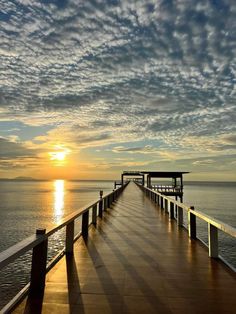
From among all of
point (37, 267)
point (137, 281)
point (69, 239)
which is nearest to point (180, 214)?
point (69, 239)

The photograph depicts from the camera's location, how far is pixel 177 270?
5.26 metres

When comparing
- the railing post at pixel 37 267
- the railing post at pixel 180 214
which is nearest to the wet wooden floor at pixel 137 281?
the railing post at pixel 37 267

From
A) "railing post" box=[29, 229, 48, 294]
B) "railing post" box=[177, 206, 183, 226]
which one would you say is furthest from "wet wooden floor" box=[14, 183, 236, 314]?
"railing post" box=[177, 206, 183, 226]

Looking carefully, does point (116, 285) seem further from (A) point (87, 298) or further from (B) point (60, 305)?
(B) point (60, 305)

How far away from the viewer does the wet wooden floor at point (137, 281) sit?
12.3 feet

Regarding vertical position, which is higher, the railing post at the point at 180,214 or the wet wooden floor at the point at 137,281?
the railing post at the point at 180,214

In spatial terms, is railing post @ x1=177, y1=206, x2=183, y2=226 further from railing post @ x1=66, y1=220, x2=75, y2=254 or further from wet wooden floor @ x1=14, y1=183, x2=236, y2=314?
railing post @ x1=66, y1=220, x2=75, y2=254

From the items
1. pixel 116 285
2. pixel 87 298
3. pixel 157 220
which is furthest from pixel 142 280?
pixel 157 220

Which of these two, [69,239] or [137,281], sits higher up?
[69,239]

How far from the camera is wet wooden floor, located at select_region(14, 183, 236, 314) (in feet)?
12.3

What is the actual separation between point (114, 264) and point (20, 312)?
2.39 m

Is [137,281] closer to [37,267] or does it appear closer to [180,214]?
[37,267]

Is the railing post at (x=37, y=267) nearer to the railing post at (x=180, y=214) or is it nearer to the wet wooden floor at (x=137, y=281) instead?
the wet wooden floor at (x=137, y=281)

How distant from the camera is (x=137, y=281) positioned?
4.64m
